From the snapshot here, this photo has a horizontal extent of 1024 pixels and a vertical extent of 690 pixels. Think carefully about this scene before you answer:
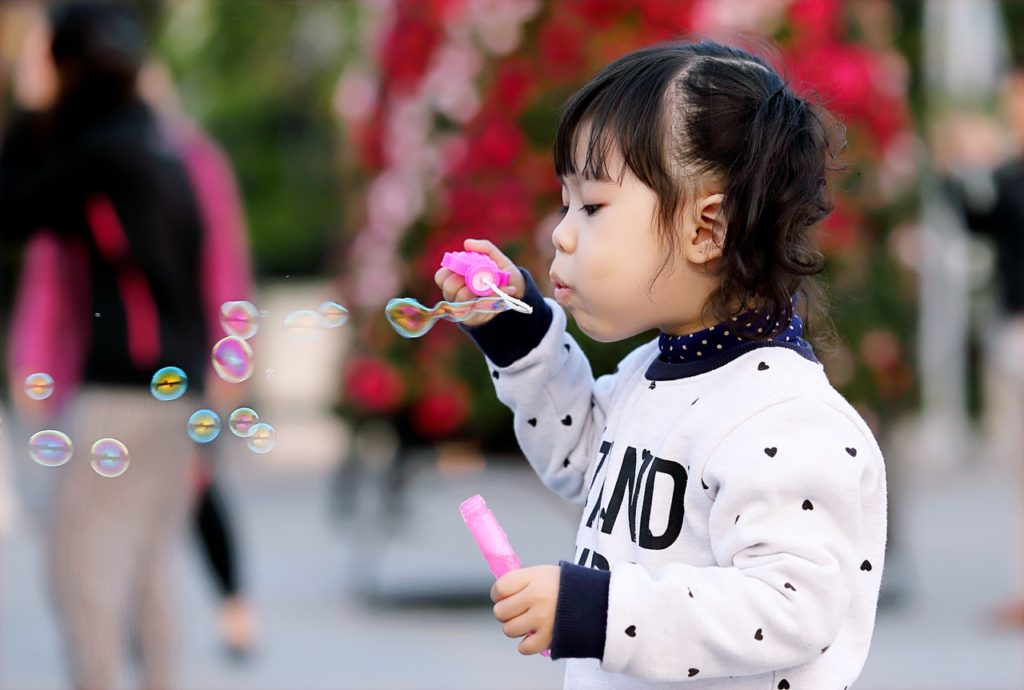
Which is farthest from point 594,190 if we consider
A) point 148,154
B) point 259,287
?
point 259,287

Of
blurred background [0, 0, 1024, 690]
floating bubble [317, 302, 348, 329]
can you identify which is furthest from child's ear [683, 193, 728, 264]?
blurred background [0, 0, 1024, 690]

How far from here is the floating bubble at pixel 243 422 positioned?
83.9 inches

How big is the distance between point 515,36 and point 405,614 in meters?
2.19

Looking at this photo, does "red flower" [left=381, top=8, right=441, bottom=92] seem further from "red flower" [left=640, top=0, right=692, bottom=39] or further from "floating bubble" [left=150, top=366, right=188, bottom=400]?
"floating bubble" [left=150, top=366, right=188, bottom=400]

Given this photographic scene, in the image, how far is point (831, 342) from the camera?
2.10m

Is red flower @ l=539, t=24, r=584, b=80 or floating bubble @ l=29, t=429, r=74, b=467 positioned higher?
red flower @ l=539, t=24, r=584, b=80

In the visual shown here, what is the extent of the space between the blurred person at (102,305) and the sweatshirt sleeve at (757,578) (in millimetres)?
2124

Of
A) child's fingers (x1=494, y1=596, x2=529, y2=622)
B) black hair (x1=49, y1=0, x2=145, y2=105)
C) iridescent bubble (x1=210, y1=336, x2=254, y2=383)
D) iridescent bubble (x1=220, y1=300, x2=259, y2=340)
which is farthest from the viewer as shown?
black hair (x1=49, y1=0, x2=145, y2=105)

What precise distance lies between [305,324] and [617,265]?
1.76 ft

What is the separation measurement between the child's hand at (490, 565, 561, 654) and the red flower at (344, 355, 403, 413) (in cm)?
382

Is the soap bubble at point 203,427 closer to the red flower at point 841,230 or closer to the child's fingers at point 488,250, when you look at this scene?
the child's fingers at point 488,250

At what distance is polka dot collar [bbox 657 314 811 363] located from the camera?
175cm

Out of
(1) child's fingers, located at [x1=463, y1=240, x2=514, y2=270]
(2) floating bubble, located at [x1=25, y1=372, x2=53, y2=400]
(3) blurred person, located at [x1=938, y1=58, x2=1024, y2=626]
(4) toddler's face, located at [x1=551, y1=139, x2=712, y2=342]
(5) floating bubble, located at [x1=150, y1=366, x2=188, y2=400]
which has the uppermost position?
(4) toddler's face, located at [x1=551, y1=139, x2=712, y2=342]

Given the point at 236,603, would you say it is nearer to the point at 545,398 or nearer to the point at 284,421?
the point at 545,398
